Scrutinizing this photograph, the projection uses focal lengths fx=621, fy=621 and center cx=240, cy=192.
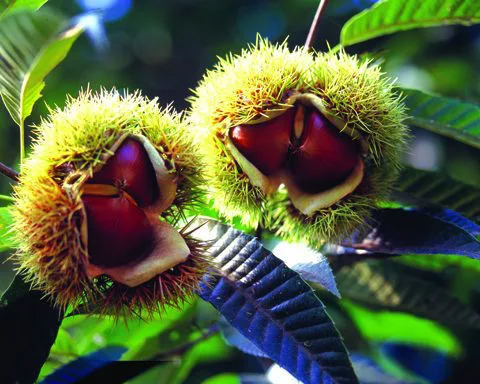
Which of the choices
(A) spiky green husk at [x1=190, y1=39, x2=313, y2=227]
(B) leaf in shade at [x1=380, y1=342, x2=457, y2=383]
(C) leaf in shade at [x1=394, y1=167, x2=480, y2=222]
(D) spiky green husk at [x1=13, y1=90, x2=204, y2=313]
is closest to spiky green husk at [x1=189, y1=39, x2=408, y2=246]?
(A) spiky green husk at [x1=190, y1=39, x2=313, y2=227]

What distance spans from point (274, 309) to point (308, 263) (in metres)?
0.12

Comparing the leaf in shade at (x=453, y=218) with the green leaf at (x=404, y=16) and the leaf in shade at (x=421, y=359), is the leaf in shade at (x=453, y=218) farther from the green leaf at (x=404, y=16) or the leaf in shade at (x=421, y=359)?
the leaf in shade at (x=421, y=359)

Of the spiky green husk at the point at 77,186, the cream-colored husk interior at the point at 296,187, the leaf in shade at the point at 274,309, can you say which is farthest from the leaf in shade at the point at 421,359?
the spiky green husk at the point at 77,186

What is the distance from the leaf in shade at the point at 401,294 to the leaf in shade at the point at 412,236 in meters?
0.39

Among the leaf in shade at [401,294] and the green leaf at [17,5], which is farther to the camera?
the leaf in shade at [401,294]

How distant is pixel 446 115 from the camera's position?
4.35 feet

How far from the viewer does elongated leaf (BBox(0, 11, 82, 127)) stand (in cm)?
80

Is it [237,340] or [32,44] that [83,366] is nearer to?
[237,340]

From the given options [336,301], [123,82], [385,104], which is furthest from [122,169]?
[123,82]

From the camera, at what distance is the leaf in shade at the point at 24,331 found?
94 cm

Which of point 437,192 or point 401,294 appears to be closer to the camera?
point 437,192

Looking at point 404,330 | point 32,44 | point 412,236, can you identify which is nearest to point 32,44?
point 32,44

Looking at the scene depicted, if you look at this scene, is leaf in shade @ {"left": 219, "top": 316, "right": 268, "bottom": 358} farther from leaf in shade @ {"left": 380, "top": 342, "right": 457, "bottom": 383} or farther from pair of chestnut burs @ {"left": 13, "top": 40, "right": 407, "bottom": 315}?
leaf in shade @ {"left": 380, "top": 342, "right": 457, "bottom": 383}

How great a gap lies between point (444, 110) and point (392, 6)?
25 cm
